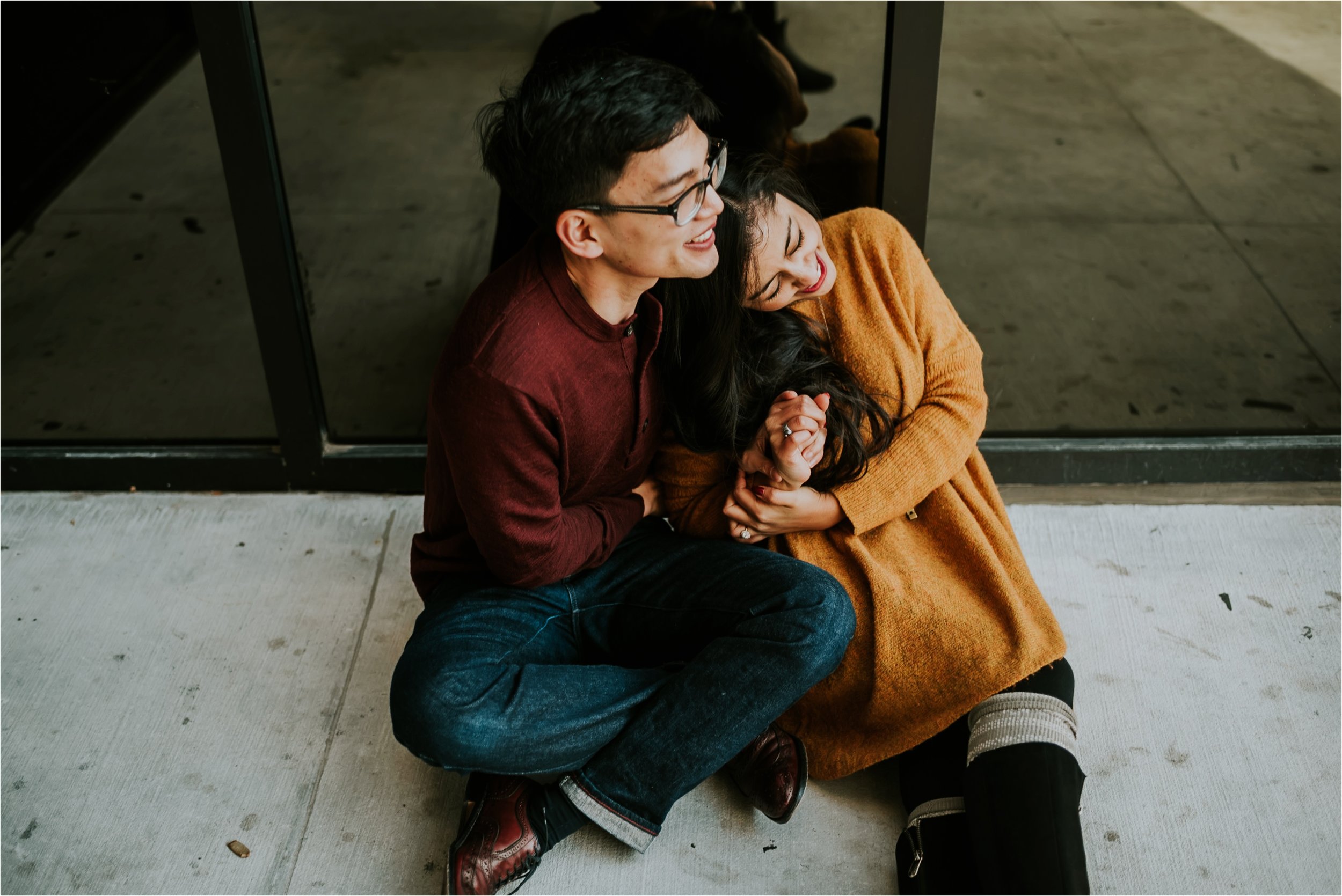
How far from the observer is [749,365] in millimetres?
1744

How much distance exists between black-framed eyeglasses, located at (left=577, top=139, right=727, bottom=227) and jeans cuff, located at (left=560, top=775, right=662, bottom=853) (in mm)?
851

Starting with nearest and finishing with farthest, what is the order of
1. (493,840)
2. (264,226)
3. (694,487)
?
(493,840) → (694,487) → (264,226)

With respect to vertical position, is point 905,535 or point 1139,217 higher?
point 1139,217

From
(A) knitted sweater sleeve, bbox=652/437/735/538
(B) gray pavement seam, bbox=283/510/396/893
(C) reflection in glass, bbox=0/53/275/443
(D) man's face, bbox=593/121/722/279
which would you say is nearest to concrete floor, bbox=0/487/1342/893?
(B) gray pavement seam, bbox=283/510/396/893

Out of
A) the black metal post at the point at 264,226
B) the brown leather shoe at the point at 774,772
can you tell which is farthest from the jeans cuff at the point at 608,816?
the black metal post at the point at 264,226

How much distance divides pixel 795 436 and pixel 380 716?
3.04 feet

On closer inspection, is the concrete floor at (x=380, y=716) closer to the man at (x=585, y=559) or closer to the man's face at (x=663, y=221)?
the man at (x=585, y=559)

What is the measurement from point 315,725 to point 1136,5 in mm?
2012

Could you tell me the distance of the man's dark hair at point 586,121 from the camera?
1.38 metres

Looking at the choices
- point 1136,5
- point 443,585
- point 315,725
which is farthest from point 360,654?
point 1136,5

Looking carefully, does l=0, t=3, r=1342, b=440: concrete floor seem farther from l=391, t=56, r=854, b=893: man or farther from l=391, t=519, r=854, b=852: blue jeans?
l=391, t=519, r=854, b=852: blue jeans

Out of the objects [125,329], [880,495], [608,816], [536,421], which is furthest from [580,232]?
[125,329]

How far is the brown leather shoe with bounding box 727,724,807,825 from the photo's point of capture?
1.71 meters

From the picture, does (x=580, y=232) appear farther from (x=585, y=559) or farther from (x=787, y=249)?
(x=585, y=559)
